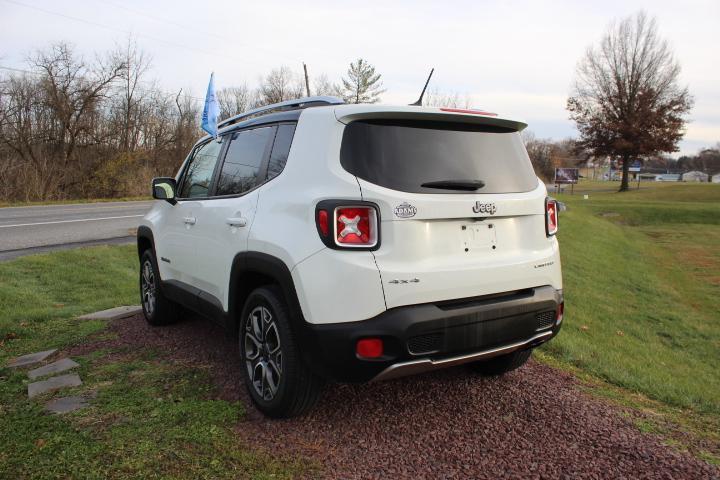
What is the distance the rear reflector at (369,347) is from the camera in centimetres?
273

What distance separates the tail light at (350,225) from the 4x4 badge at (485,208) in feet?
2.16

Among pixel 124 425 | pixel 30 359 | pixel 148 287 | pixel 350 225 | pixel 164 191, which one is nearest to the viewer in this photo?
pixel 350 225

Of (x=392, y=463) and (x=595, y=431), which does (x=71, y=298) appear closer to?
(x=392, y=463)

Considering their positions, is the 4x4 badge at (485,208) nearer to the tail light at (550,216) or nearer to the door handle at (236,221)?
the tail light at (550,216)

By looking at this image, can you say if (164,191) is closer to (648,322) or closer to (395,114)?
(395,114)

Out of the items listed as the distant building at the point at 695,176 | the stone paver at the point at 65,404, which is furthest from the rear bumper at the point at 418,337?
the distant building at the point at 695,176

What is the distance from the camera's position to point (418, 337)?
2.76 meters

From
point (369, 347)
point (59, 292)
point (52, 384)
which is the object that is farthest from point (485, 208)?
point (59, 292)

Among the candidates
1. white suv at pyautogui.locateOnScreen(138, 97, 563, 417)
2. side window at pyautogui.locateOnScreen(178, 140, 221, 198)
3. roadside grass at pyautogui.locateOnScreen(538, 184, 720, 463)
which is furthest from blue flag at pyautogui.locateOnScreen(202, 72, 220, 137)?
Result: roadside grass at pyautogui.locateOnScreen(538, 184, 720, 463)

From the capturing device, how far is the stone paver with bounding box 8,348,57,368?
175 inches

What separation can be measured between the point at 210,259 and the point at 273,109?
120 centimetres

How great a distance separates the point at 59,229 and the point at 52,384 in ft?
33.3

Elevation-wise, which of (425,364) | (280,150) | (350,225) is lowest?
(425,364)

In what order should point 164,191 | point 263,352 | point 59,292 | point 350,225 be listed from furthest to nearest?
point 59,292 < point 164,191 < point 263,352 < point 350,225
